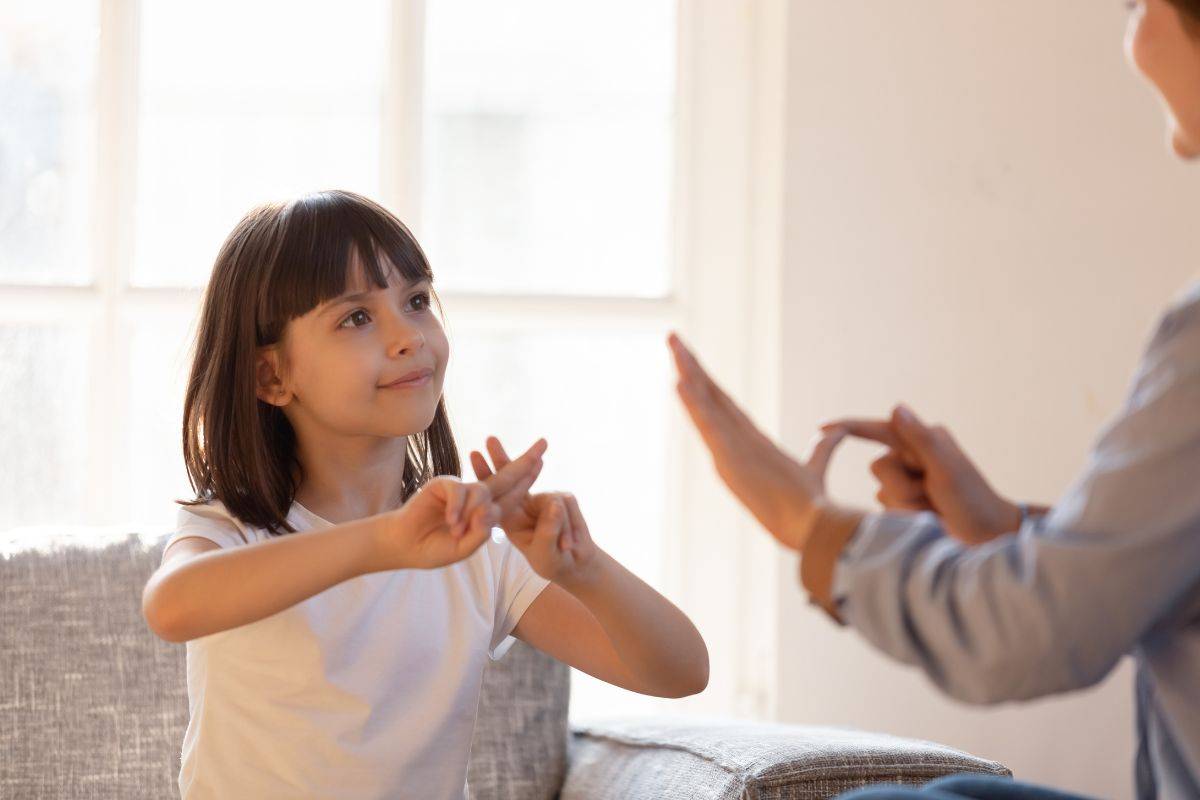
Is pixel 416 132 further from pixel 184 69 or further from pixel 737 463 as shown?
pixel 737 463

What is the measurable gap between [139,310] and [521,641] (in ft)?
3.02

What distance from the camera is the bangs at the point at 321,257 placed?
56.1 inches

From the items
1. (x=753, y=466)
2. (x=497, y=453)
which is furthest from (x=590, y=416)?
(x=753, y=466)

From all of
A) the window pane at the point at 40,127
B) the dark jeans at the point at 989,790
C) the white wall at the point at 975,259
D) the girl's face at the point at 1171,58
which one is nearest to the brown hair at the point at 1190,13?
the girl's face at the point at 1171,58

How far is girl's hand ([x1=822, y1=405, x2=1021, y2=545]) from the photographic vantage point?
1088mm

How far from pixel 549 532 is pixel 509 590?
303 millimetres

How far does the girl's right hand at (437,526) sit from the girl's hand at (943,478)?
1.08ft

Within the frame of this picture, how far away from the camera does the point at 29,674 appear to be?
1.62 m

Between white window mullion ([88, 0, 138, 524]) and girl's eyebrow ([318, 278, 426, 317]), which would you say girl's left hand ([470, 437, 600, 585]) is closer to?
girl's eyebrow ([318, 278, 426, 317])

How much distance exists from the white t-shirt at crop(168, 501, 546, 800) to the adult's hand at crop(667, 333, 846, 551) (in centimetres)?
61

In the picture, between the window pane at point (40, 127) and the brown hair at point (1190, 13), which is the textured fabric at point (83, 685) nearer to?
the window pane at point (40, 127)

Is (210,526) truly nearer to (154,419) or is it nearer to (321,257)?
(321,257)

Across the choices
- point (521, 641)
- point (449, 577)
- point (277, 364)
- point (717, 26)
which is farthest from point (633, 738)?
point (717, 26)

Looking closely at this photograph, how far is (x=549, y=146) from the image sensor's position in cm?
233
